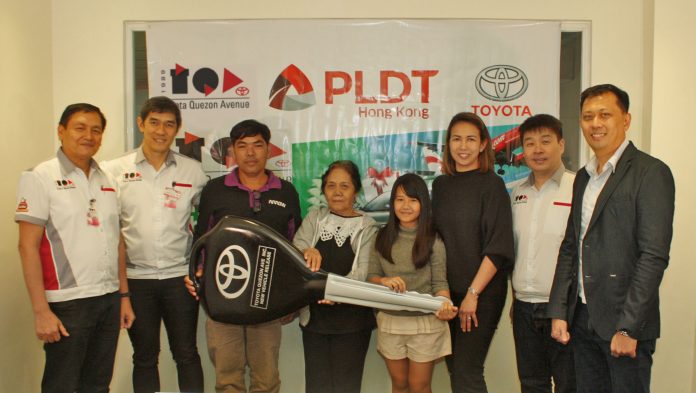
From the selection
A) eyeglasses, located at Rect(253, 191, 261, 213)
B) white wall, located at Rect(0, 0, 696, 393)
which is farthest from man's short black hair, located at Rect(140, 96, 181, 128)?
white wall, located at Rect(0, 0, 696, 393)

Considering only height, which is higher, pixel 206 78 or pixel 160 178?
pixel 206 78

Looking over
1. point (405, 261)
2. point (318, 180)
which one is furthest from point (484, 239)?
point (318, 180)

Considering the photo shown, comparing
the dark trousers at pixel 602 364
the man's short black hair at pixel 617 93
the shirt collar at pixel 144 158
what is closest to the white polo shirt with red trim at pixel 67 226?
the shirt collar at pixel 144 158

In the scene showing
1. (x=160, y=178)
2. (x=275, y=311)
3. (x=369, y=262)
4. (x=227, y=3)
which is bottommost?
(x=275, y=311)

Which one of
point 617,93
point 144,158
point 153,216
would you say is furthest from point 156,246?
point 617,93

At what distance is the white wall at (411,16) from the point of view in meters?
2.84

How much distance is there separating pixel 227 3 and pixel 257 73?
43 cm

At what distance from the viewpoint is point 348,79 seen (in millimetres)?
3043

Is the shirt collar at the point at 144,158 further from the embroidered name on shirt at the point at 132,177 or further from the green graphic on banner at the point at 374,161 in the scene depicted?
the green graphic on banner at the point at 374,161

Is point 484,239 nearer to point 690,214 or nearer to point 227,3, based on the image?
point 690,214

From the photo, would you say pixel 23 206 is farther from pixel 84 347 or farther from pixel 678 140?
pixel 678 140

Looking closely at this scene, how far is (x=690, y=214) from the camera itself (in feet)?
9.30

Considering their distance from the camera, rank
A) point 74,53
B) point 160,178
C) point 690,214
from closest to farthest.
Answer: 1. point 160,178
2. point 690,214
3. point 74,53

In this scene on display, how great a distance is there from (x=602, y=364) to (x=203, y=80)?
7.79ft
